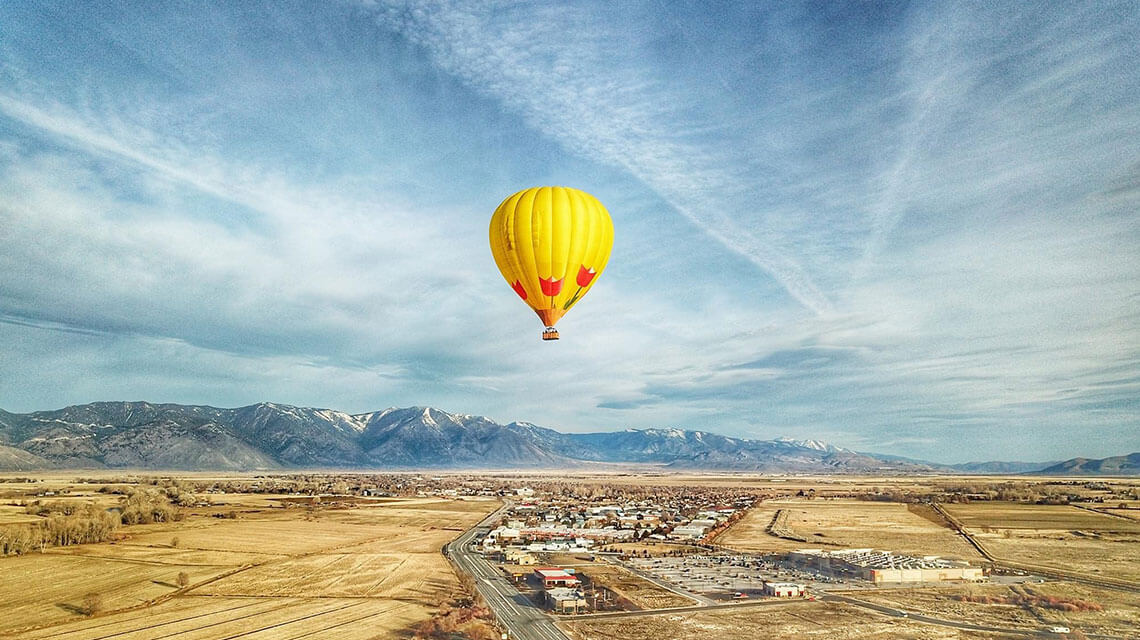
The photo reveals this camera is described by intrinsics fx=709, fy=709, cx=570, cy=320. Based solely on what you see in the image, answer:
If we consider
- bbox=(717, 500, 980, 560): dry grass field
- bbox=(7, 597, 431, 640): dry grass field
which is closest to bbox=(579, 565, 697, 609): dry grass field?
bbox=(7, 597, 431, 640): dry grass field

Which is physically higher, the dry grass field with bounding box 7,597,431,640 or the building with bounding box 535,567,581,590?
the building with bounding box 535,567,581,590

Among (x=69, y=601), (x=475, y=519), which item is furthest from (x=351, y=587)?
(x=475, y=519)

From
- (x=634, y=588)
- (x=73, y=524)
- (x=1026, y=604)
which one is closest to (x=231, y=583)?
(x=634, y=588)

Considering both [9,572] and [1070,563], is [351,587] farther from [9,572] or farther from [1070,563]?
[1070,563]

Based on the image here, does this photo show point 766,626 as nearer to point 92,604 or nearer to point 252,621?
point 252,621

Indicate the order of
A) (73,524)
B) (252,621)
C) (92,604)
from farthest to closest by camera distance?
(73,524), (92,604), (252,621)

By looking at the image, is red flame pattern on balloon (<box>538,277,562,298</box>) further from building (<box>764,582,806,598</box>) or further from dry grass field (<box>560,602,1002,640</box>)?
building (<box>764,582,806,598</box>)
